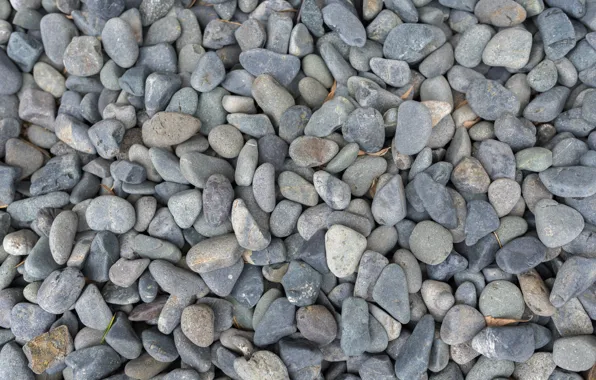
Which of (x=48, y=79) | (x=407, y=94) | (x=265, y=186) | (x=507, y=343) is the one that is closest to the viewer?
(x=507, y=343)

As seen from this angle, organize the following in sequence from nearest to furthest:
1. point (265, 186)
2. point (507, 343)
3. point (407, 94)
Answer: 1. point (507, 343)
2. point (265, 186)
3. point (407, 94)

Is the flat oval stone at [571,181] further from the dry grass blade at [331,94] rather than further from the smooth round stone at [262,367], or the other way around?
the smooth round stone at [262,367]

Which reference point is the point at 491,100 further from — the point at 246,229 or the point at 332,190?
the point at 246,229

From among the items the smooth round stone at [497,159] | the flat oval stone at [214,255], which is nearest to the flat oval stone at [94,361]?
the flat oval stone at [214,255]

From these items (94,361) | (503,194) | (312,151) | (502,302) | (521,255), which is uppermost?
(312,151)

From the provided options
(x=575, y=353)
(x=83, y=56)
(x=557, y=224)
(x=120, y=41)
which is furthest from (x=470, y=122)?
(x=83, y=56)

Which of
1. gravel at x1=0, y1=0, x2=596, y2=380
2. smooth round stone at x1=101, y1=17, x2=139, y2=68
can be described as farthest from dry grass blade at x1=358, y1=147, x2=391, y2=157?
smooth round stone at x1=101, y1=17, x2=139, y2=68
